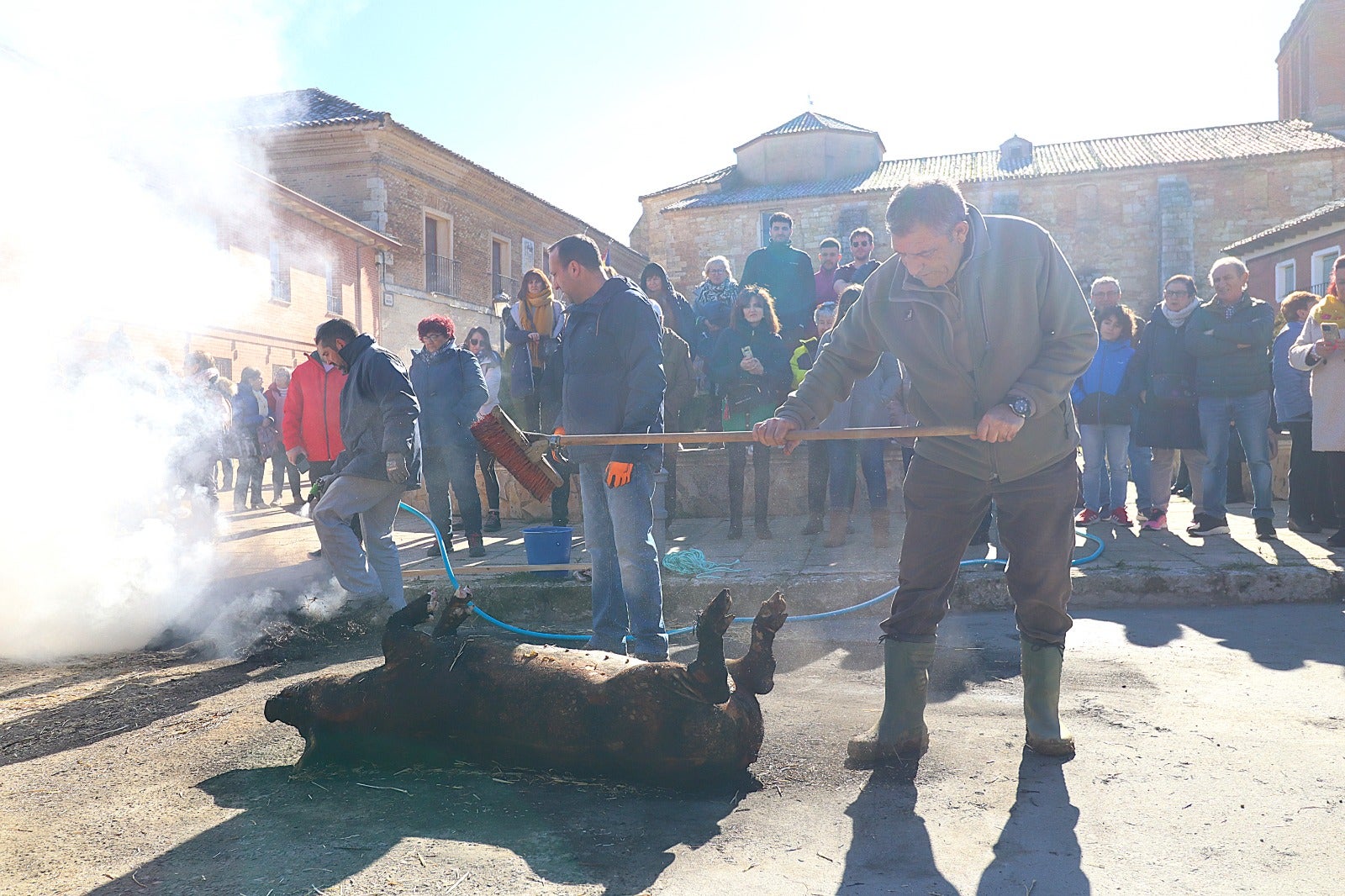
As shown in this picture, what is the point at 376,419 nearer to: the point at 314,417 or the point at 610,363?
the point at 610,363

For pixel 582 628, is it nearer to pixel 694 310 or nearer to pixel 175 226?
pixel 694 310

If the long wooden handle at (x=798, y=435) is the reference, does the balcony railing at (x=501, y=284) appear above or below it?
above

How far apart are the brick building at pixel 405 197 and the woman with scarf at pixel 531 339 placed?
1506 centimetres

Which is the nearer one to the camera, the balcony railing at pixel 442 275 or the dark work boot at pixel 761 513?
the dark work boot at pixel 761 513

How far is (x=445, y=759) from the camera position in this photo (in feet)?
10.7

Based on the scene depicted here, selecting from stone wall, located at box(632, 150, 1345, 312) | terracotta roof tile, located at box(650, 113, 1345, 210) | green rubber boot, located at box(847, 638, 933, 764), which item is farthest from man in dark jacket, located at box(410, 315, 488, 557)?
terracotta roof tile, located at box(650, 113, 1345, 210)

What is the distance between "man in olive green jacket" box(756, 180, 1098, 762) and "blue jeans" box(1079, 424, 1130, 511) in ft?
15.0

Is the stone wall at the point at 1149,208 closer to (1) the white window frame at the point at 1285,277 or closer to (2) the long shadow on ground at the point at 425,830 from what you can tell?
(1) the white window frame at the point at 1285,277

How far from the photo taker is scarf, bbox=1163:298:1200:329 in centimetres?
715

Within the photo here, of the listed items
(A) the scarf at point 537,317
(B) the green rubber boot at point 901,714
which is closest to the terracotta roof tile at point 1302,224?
(A) the scarf at point 537,317

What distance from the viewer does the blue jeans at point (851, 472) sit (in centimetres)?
699

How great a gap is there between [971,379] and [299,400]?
5.57 metres

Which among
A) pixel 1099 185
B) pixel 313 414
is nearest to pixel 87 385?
pixel 313 414

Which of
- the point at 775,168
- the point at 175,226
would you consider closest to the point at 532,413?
the point at 175,226
